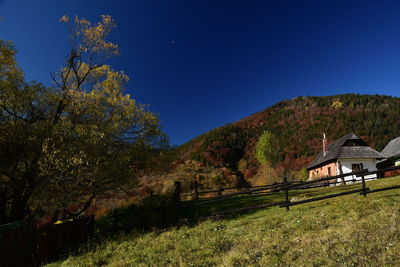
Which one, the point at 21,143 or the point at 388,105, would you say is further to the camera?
the point at 388,105

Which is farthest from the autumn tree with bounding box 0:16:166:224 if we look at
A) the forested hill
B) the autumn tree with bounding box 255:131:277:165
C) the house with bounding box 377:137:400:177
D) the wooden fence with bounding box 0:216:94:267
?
the forested hill

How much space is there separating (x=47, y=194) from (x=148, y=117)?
6.46 metres

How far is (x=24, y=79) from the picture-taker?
38.3 ft

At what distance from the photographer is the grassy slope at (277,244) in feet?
15.9

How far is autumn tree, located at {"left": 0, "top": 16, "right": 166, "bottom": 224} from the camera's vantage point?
1041 cm

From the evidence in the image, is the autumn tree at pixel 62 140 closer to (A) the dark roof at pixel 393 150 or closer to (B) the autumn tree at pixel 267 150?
(B) the autumn tree at pixel 267 150

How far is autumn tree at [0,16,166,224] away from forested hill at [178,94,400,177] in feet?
211

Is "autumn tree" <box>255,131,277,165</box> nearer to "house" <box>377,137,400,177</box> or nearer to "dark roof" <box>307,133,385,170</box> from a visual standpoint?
"dark roof" <box>307,133,385,170</box>

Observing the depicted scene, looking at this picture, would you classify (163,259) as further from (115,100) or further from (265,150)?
(265,150)

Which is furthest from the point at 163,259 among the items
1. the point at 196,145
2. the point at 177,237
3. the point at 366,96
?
the point at 366,96

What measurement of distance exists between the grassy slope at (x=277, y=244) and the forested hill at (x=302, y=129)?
218 feet

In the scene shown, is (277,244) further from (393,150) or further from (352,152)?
(393,150)

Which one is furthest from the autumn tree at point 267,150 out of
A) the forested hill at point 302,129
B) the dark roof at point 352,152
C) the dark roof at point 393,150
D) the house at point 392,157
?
the forested hill at point 302,129

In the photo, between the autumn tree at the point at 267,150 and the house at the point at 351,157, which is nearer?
the house at the point at 351,157
